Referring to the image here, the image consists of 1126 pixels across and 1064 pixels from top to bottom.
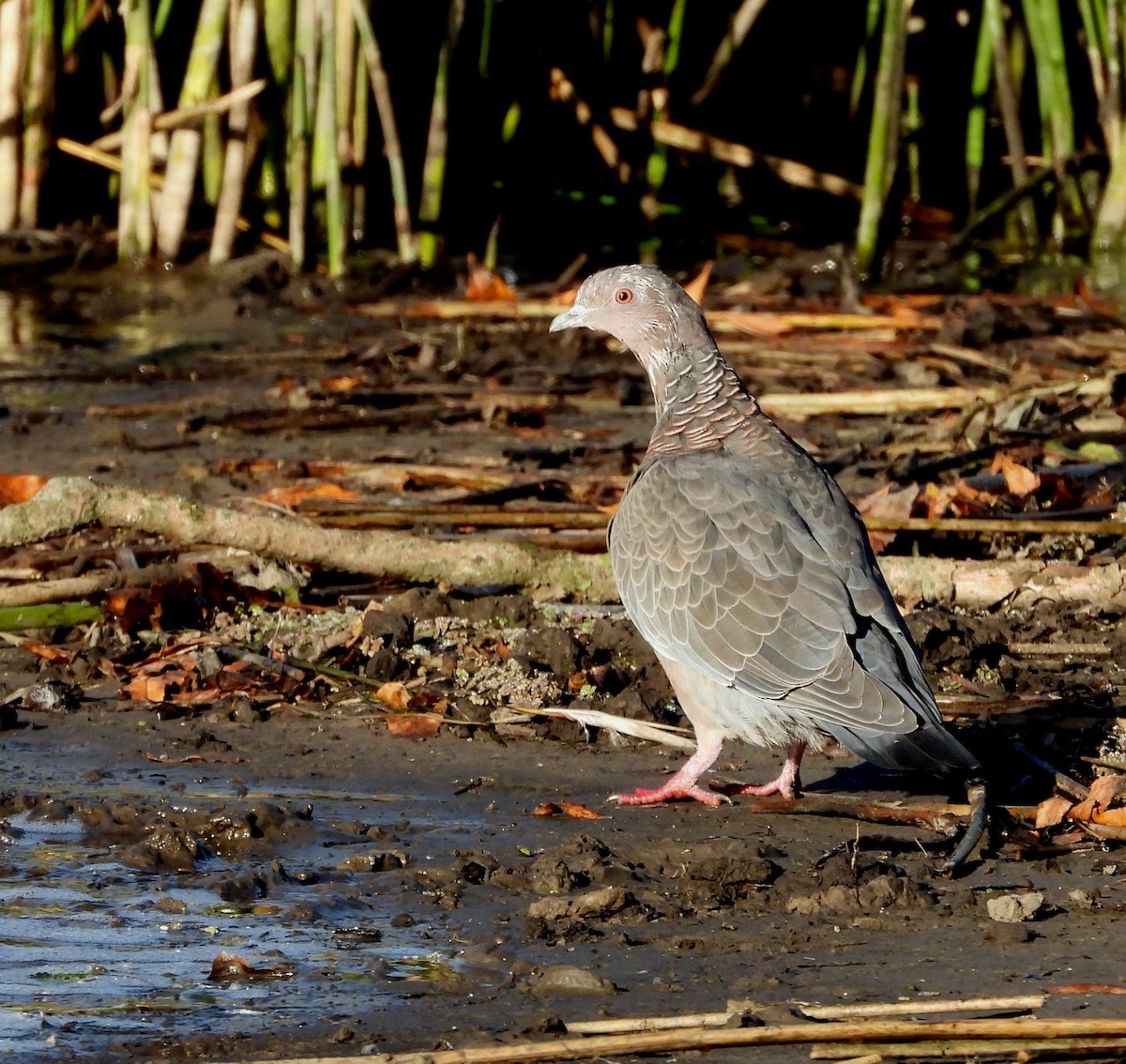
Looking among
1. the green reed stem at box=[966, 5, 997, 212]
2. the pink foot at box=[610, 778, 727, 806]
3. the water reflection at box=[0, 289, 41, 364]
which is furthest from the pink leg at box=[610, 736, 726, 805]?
the green reed stem at box=[966, 5, 997, 212]

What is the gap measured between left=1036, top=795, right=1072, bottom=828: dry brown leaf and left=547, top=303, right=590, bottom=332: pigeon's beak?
2165 millimetres

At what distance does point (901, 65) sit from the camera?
10.9 m

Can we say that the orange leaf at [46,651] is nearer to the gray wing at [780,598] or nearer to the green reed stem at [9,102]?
the gray wing at [780,598]

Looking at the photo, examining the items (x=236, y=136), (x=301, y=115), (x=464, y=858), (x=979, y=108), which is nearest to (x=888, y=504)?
(x=464, y=858)

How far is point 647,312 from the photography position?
5523 millimetres

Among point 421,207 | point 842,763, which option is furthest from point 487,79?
point 842,763

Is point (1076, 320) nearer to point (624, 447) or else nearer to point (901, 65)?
point (901, 65)

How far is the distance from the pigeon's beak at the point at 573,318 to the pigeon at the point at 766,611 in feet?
2.36

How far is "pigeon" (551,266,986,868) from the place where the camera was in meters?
4.34

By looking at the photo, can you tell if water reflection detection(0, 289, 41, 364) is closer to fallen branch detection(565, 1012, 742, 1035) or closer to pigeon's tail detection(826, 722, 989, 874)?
pigeon's tail detection(826, 722, 989, 874)

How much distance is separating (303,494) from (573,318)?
138 centimetres

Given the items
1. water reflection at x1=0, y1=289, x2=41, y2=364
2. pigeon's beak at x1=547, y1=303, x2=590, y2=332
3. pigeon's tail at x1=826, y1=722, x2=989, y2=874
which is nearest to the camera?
pigeon's tail at x1=826, y1=722, x2=989, y2=874

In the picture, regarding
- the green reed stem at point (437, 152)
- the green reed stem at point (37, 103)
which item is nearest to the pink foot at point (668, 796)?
the green reed stem at point (437, 152)

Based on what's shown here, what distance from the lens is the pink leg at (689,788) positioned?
4.57m
